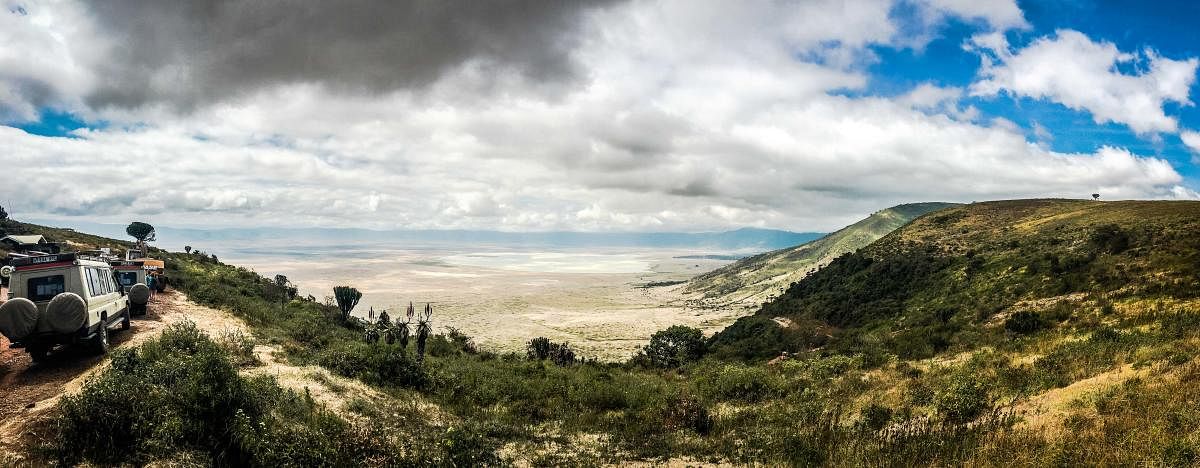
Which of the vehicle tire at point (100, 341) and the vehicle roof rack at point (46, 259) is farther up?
the vehicle roof rack at point (46, 259)

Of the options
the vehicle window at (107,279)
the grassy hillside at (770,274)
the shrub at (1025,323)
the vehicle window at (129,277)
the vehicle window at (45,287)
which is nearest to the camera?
the vehicle window at (45,287)

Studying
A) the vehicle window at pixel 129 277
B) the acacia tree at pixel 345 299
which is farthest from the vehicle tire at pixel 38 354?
the acacia tree at pixel 345 299

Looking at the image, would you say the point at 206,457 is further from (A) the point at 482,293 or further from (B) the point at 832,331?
(A) the point at 482,293

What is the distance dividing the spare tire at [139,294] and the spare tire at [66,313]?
11774 mm

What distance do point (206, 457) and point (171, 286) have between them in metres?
36.1

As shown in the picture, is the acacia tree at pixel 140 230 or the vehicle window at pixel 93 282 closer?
the vehicle window at pixel 93 282

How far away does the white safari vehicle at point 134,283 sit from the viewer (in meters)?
24.0

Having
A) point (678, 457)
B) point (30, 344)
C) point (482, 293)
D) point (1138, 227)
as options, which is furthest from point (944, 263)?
point (482, 293)

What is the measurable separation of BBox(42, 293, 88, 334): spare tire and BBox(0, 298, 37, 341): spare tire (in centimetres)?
36

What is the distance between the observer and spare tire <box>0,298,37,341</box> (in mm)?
13344

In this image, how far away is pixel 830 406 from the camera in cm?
1636

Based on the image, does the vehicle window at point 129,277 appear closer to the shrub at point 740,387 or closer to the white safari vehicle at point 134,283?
the white safari vehicle at point 134,283

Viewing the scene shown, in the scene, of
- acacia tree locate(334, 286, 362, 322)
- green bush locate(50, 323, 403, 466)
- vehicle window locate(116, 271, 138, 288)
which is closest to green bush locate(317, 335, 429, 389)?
green bush locate(50, 323, 403, 466)

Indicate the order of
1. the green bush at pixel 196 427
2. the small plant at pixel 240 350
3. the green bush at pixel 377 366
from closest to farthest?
the green bush at pixel 196 427 → the small plant at pixel 240 350 → the green bush at pixel 377 366
